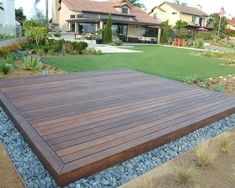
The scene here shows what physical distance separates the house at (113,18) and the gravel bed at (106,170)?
881 inches

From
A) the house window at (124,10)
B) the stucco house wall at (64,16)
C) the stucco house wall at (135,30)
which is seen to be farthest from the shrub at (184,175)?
the house window at (124,10)

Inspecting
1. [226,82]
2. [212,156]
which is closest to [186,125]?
[212,156]

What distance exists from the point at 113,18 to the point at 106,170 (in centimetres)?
2579

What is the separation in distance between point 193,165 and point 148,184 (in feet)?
2.68

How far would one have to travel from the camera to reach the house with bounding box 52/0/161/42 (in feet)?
88.6

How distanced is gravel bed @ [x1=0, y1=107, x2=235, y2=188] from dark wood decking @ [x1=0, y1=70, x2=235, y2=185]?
0.19 meters

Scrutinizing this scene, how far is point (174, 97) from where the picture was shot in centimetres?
506

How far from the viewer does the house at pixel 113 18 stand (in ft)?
88.6

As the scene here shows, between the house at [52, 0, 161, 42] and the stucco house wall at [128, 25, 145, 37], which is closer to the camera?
the house at [52, 0, 161, 42]

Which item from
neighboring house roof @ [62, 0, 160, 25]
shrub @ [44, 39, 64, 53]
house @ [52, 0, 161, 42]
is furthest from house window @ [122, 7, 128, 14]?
shrub @ [44, 39, 64, 53]

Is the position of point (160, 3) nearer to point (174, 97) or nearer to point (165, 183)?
point (174, 97)

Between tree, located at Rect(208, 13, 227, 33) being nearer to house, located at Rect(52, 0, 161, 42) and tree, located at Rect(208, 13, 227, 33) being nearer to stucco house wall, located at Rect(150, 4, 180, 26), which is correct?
stucco house wall, located at Rect(150, 4, 180, 26)

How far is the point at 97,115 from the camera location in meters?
3.82

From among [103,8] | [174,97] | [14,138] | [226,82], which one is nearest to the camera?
[14,138]
